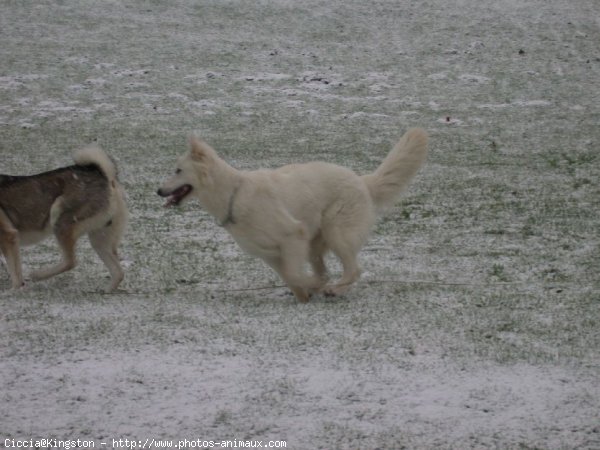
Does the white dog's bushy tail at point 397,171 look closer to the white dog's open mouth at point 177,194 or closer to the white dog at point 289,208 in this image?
the white dog at point 289,208

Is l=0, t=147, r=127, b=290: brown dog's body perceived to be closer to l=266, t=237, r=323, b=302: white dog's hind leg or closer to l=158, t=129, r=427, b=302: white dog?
l=158, t=129, r=427, b=302: white dog

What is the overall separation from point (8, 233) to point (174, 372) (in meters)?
3.07

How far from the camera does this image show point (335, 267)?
8.27 meters

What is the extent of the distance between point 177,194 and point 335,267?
6.94ft

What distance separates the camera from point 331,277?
7773 mm

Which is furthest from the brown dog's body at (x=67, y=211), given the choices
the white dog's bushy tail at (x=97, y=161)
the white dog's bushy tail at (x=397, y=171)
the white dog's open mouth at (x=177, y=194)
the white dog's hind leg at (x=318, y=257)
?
the white dog's bushy tail at (x=397, y=171)

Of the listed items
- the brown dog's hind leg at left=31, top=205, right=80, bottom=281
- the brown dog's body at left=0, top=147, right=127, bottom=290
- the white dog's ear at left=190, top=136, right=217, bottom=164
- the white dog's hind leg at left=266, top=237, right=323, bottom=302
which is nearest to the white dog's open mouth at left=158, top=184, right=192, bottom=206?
the white dog's ear at left=190, top=136, right=217, bottom=164

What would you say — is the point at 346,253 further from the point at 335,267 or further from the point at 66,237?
the point at 66,237

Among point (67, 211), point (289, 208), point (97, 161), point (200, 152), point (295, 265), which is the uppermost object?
point (200, 152)

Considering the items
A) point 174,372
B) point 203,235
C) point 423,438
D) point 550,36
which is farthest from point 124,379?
point 550,36

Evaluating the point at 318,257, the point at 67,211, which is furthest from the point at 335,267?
the point at 67,211

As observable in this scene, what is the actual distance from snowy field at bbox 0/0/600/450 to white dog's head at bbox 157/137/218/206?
2.93 ft

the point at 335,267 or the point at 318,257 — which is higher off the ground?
the point at 318,257

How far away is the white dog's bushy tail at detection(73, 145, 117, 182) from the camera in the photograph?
24.4 feet
